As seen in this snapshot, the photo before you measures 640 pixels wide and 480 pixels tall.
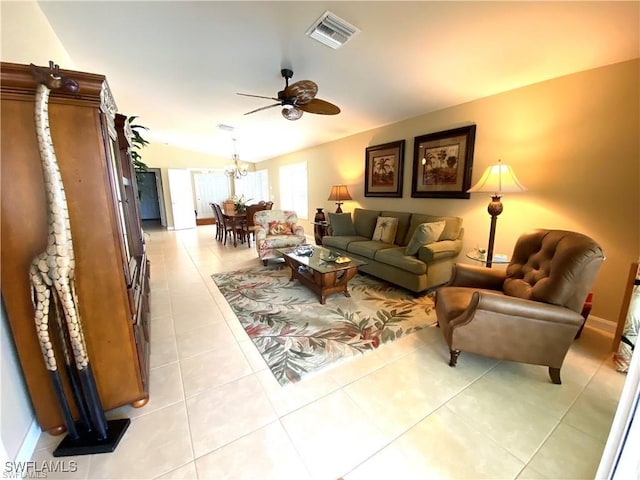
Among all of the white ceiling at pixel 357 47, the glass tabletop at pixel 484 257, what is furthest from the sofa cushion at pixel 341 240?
the white ceiling at pixel 357 47

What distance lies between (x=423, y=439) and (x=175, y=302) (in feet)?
9.35

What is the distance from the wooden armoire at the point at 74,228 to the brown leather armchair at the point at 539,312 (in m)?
2.13

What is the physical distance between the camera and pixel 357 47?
7.50 ft

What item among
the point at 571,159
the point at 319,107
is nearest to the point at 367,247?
the point at 319,107

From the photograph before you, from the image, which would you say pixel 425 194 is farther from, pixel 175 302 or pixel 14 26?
pixel 14 26

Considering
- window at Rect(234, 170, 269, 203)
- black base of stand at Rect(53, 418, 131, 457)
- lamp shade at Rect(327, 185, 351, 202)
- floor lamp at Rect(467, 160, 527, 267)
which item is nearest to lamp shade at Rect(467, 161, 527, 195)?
floor lamp at Rect(467, 160, 527, 267)

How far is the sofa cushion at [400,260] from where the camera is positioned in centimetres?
291

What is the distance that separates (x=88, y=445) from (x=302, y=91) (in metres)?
2.81

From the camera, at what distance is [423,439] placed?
53.4 inches

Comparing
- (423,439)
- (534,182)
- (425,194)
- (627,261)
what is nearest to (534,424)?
(423,439)

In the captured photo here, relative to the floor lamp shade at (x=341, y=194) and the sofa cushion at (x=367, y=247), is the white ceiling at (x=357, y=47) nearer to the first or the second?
the floor lamp shade at (x=341, y=194)

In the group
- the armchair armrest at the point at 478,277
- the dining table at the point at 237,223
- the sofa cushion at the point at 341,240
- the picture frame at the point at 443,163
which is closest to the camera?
the armchair armrest at the point at 478,277

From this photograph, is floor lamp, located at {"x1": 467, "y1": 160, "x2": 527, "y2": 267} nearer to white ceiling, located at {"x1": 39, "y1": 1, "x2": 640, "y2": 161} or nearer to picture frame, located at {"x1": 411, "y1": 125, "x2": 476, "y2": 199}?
picture frame, located at {"x1": 411, "y1": 125, "x2": 476, "y2": 199}

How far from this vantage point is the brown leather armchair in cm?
159
